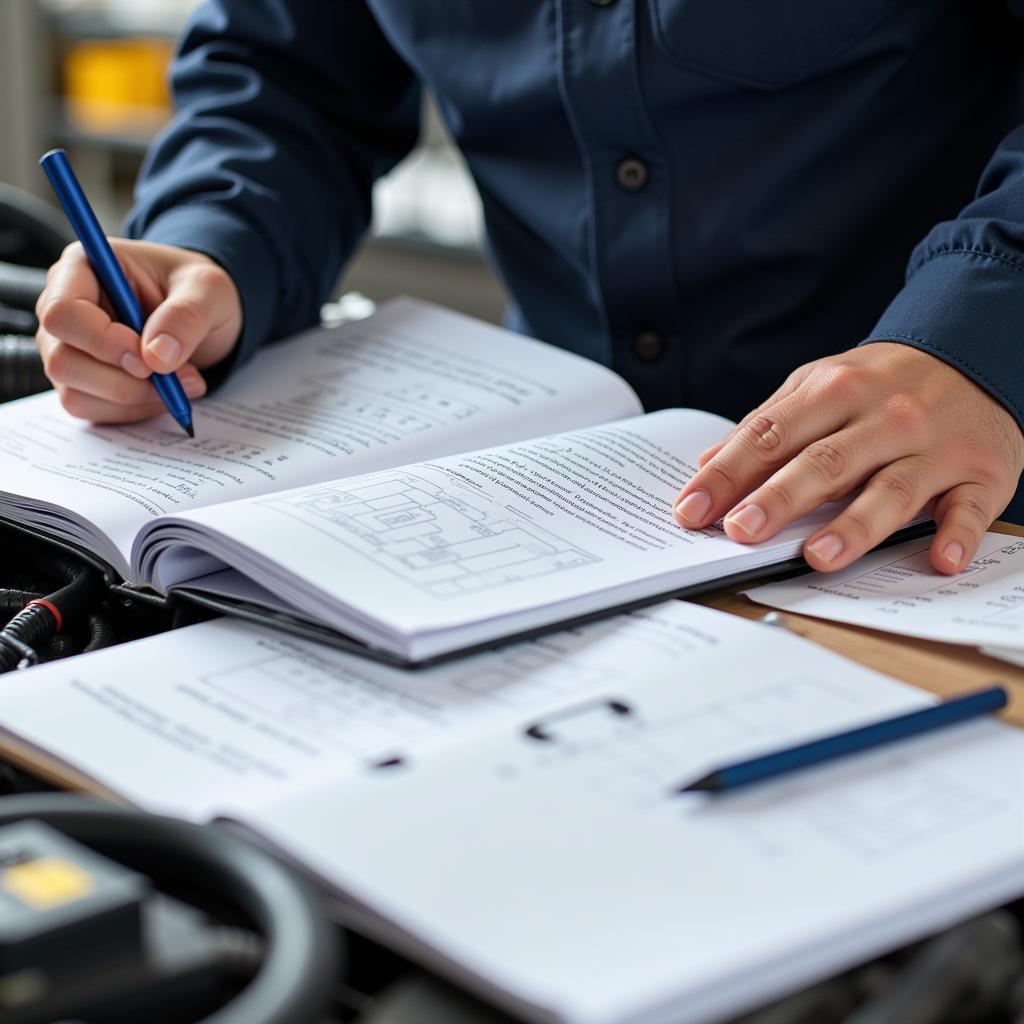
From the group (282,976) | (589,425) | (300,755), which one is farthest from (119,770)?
(589,425)

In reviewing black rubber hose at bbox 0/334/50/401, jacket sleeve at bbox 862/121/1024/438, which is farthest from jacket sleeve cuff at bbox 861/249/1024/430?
black rubber hose at bbox 0/334/50/401

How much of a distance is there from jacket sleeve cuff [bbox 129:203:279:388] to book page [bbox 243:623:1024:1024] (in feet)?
1.72

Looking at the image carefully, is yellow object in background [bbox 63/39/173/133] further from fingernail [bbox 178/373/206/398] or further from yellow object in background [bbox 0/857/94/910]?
yellow object in background [bbox 0/857/94/910]

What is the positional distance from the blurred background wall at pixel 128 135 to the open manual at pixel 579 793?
262cm

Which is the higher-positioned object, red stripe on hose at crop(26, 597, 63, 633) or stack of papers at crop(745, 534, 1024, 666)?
stack of papers at crop(745, 534, 1024, 666)

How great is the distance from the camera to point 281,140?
3.74 ft

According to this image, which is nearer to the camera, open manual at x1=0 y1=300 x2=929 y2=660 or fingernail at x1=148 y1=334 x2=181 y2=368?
open manual at x1=0 y1=300 x2=929 y2=660

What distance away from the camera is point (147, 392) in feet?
2.82

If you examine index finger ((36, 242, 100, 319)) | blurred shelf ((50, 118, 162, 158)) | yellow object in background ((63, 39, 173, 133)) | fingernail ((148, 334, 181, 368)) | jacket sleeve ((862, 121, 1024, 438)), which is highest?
jacket sleeve ((862, 121, 1024, 438))

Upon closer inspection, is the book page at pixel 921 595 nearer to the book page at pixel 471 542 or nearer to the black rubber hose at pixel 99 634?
the book page at pixel 471 542

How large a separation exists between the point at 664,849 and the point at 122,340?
57 centimetres

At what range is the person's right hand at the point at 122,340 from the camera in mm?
848

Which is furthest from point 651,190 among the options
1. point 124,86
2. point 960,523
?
point 124,86

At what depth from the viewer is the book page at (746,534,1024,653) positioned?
0.59 metres
